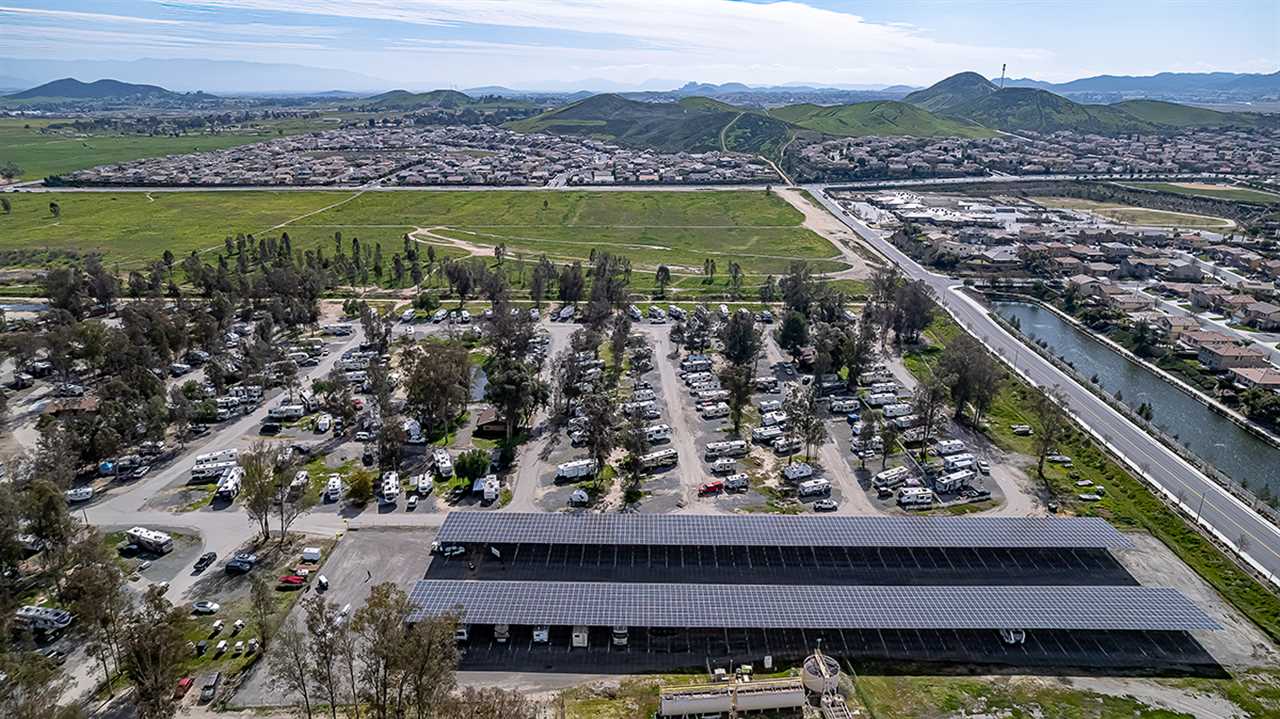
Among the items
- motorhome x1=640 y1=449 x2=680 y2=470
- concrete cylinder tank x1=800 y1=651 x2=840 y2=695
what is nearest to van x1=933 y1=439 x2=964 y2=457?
motorhome x1=640 y1=449 x2=680 y2=470

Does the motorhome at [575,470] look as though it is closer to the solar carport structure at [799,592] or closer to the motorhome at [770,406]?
the solar carport structure at [799,592]

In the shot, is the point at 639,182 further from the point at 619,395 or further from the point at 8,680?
the point at 8,680

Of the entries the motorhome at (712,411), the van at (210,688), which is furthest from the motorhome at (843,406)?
the van at (210,688)

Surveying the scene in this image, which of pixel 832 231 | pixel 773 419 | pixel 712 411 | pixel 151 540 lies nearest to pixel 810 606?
pixel 773 419

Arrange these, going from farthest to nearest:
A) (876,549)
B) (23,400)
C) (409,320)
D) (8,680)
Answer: (409,320) → (23,400) → (876,549) → (8,680)

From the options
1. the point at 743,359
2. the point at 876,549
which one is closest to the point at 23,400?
the point at 743,359

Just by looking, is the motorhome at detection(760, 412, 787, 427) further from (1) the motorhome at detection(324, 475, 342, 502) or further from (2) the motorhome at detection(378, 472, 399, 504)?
(1) the motorhome at detection(324, 475, 342, 502)

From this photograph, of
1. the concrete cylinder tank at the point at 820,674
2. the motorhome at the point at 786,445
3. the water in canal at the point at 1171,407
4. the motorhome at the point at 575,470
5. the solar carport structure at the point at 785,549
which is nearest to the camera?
the concrete cylinder tank at the point at 820,674
